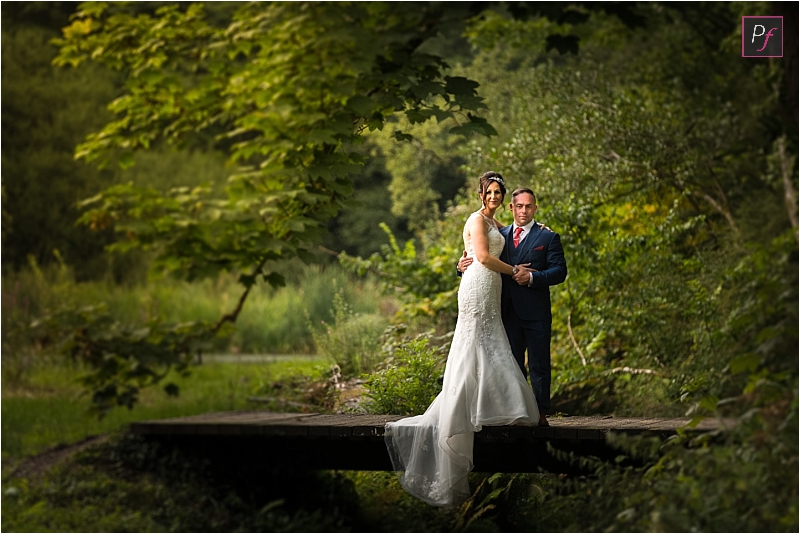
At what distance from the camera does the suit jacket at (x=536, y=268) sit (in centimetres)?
474

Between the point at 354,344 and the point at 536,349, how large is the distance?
110 inches

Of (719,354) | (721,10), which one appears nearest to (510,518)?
(719,354)

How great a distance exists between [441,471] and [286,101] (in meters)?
3.03

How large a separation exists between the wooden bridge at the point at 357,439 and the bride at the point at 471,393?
139 millimetres

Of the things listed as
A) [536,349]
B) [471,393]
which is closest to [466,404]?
[471,393]

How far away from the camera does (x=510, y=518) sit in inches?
207

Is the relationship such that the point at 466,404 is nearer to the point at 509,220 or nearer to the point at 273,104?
the point at 273,104

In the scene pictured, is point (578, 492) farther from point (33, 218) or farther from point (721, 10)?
point (33, 218)

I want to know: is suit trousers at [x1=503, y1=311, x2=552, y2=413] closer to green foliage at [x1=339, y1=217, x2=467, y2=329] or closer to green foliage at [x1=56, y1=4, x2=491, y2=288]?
green foliage at [x1=56, y1=4, x2=491, y2=288]

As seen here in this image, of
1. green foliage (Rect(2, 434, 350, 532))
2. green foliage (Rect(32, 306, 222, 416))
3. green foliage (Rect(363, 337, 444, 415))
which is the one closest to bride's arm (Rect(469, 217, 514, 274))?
green foliage (Rect(363, 337, 444, 415))

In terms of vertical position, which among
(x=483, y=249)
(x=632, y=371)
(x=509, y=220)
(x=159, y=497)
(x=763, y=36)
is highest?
(x=763, y=36)

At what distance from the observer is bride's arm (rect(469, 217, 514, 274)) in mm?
4711

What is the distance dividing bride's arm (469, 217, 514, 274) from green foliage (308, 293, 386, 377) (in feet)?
7.60

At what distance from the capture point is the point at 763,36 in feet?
21.6
